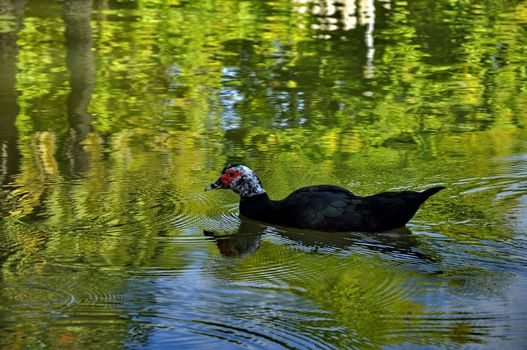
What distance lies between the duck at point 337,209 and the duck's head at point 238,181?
25 centimetres

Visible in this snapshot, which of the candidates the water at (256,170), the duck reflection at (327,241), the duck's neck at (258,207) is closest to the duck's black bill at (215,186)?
the water at (256,170)

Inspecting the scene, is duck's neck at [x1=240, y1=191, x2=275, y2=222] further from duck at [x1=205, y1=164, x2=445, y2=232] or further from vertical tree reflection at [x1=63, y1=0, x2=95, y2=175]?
vertical tree reflection at [x1=63, y1=0, x2=95, y2=175]

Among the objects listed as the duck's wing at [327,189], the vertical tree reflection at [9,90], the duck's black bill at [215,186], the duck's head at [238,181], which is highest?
the duck's wing at [327,189]

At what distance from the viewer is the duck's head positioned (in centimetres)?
1174

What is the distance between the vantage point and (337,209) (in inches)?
428

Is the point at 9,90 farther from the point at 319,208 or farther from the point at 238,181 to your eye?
the point at 319,208

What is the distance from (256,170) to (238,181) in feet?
4.54

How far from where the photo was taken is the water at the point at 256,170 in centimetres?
843

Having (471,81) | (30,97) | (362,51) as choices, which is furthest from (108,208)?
(362,51)

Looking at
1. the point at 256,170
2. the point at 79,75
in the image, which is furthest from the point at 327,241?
the point at 79,75

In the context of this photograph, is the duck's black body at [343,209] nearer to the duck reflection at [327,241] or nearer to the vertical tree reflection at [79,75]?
the duck reflection at [327,241]

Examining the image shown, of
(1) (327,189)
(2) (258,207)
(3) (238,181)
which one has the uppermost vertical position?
(1) (327,189)

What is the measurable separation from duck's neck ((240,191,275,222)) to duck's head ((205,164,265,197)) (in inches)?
4.6

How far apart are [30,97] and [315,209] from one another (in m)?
7.55
